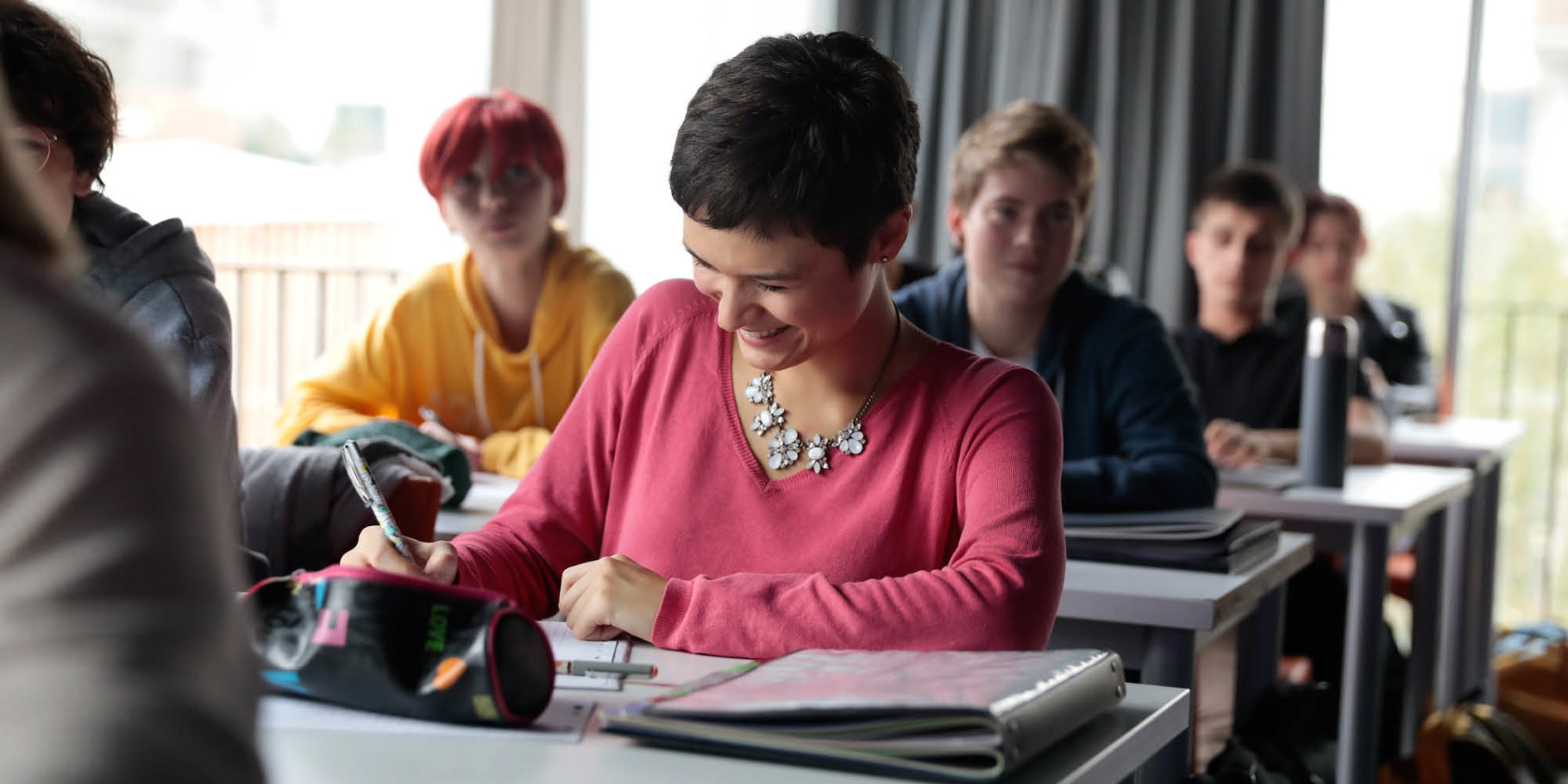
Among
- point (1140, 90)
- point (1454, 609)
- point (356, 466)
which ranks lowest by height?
point (1454, 609)

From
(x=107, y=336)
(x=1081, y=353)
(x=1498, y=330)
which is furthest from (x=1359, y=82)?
(x=107, y=336)

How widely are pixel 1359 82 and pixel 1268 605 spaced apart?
3361 mm

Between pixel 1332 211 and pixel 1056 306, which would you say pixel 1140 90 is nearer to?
pixel 1332 211

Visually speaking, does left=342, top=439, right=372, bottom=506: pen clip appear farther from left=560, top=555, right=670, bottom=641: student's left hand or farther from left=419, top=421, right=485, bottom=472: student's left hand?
left=419, top=421, right=485, bottom=472: student's left hand

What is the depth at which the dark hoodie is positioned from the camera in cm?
160

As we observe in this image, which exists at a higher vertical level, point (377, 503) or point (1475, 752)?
point (377, 503)

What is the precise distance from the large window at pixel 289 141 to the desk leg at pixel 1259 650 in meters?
1.94

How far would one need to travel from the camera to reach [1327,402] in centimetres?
249

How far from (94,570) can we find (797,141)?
0.85 meters

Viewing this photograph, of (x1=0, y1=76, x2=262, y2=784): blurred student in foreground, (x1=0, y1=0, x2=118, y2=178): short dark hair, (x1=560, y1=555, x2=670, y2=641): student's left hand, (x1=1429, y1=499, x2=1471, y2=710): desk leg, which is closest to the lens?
(x1=0, y1=76, x2=262, y2=784): blurred student in foreground

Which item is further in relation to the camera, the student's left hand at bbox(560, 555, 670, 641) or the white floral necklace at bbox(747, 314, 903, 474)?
the white floral necklace at bbox(747, 314, 903, 474)

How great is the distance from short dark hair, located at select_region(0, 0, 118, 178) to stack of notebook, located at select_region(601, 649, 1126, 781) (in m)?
1.01

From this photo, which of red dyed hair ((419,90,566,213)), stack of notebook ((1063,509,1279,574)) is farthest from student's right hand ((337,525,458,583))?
red dyed hair ((419,90,566,213))

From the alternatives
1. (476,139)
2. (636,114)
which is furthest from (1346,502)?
(636,114)
